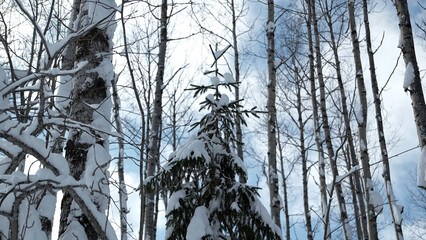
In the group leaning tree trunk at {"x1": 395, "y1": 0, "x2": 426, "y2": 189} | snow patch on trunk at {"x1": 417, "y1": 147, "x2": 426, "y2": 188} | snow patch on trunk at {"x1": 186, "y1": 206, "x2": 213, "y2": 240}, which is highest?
leaning tree trunk at {"x1": 395, "y1": 0, "x2": 426, "y2": 189}

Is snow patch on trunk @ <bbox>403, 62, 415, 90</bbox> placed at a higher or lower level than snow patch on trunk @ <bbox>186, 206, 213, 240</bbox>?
higher

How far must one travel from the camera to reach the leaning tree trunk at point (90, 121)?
2.76 meters

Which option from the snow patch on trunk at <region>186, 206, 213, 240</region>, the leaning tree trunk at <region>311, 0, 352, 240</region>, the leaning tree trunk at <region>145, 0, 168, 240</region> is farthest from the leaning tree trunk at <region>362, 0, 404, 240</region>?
the leaning tree trunk at <region>145, 0, 168, 240</region>

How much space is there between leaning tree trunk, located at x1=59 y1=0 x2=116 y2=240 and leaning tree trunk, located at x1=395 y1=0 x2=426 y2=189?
3111mm

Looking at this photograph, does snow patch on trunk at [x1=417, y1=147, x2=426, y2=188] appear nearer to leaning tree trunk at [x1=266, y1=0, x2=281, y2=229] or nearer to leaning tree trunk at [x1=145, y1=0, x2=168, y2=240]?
leaning tree trunk at [x1=266, y1=0, x2=281, y2=229]

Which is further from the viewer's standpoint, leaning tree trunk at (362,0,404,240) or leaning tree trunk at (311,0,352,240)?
leaning tree trunk at (311,0,352,240)

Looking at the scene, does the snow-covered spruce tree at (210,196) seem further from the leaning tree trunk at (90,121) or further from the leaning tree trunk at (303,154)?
the leaning tree trunk at (303,154)

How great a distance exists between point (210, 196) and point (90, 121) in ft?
4.36

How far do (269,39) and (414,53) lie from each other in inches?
101

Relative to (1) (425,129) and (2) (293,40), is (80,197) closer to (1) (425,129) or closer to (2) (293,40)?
(1) (425,129)

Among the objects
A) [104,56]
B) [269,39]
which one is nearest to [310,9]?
[269,39]

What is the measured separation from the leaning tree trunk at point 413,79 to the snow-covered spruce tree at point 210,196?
1.75 meters

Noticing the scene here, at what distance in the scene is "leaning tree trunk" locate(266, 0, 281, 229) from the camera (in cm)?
527

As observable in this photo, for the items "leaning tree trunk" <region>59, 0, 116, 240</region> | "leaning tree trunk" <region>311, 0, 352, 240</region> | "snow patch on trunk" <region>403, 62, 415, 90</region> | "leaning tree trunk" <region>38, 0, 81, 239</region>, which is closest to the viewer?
"leaning tree trunk" <region>59, 0, 116, 240</region>
